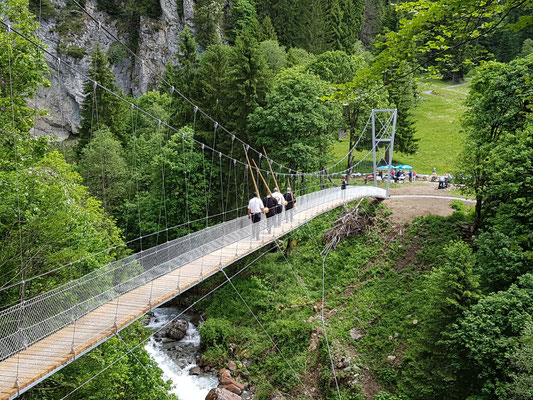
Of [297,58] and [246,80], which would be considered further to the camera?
[297,58]

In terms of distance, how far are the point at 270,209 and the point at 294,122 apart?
7.38 m

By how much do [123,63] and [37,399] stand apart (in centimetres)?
3767

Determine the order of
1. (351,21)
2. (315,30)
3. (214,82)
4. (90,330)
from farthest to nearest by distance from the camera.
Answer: (351,21)
(315,30)
(214,82)
(90,330)

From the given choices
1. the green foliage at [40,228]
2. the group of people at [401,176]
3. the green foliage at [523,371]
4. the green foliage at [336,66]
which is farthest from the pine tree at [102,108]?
the green foliage at [523,371]

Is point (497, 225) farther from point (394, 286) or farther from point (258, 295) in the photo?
point (258, 295)

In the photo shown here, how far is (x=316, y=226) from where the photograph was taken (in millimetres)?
20297

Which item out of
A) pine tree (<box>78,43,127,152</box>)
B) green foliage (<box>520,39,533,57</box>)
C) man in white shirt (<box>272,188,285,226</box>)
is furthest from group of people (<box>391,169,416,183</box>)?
green foliage (<box>520,39,533,57</box>)

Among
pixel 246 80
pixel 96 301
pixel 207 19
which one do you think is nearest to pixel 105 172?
pixel 246 80

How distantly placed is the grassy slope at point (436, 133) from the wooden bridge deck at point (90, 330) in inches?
745

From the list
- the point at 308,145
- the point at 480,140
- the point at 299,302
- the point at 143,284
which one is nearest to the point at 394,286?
the point at 299,302

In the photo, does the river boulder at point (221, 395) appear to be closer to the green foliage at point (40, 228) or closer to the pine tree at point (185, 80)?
the green foliage at point (40, 228)

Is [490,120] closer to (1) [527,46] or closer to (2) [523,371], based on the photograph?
(2) [523,371]

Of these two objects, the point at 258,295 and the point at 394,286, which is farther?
the point at 258,295

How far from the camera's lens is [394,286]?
15.1 meters
